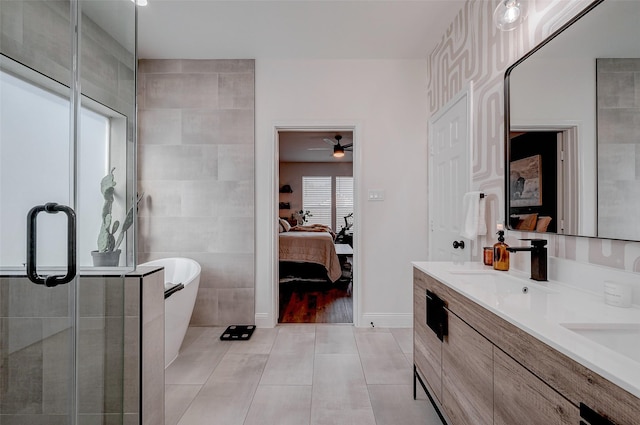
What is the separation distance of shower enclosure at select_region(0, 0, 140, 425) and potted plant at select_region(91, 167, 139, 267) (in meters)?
0.02

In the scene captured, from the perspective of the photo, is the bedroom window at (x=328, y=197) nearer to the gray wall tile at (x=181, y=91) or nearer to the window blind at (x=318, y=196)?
the window blind at (x=318, y=196)

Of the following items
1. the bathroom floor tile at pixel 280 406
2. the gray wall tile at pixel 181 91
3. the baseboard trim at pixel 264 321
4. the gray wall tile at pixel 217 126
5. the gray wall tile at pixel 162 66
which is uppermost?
the gray wall tile at pixel 162 66

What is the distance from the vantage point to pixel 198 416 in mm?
1787

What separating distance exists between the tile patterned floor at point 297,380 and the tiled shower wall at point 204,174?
1.74 feet

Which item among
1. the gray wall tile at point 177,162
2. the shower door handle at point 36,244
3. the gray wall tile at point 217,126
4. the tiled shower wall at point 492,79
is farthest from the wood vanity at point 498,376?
the gray wall tile at point 177,162

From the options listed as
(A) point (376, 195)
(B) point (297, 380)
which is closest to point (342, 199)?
(A) point (376, 195)

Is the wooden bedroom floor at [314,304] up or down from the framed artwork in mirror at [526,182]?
down

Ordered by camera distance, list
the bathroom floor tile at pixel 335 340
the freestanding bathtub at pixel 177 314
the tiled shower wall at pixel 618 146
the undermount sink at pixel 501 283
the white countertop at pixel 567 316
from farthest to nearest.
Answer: the bathroom floor tile at pixel 335 340, the freestanding bathtub at pixel 177 314, the undermount sink at pixel 501 283, the tiled shower wall at pixel 618 146, the white countertop at pixel 567 316

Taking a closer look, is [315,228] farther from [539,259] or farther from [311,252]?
[539,259]

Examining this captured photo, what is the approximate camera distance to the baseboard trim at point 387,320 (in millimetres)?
3141

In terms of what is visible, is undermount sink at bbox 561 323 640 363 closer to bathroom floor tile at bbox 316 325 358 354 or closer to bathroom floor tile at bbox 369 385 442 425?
bathroom floor tile at bbox 369 385 442 425

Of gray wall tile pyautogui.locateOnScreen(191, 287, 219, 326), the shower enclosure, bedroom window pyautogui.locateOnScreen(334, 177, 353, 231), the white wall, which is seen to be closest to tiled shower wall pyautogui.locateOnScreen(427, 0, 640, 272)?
the white wall

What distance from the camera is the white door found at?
2305 mm

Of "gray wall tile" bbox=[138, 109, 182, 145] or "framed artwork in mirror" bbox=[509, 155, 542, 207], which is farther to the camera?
"gray wall tile" bbox=[138, 109, 182, 145]
